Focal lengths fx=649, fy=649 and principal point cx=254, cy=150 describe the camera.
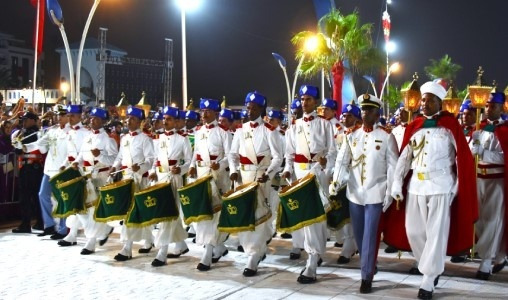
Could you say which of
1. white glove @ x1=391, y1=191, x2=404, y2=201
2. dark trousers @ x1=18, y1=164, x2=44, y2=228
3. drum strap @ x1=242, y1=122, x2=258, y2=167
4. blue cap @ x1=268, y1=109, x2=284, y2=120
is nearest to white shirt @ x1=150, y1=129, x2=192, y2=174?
drum strap @ x1=242, y1=122, x2=258, y2=167

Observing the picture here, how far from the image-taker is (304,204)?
333 inches

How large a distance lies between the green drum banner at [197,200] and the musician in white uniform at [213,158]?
14cm

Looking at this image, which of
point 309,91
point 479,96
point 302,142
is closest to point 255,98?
point 309,91

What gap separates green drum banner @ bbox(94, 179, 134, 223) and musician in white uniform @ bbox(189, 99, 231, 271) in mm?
1168

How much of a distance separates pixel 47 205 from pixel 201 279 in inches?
189

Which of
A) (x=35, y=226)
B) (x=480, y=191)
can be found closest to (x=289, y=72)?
(x=35, y=226)

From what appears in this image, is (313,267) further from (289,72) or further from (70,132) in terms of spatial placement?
(289,72)

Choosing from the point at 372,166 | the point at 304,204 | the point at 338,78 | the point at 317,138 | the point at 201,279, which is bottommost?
the point at 201,279

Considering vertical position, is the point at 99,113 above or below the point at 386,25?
below

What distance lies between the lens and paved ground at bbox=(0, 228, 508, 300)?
771 centimetres

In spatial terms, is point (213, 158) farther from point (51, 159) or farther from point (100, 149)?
point (51, 159)

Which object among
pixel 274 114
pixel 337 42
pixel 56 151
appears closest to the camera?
pixel 56 151

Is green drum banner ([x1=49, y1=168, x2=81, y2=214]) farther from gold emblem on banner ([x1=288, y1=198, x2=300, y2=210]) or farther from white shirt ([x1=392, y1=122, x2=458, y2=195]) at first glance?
white shirt ([x1=392, y1=122, x2=458, y2=195])

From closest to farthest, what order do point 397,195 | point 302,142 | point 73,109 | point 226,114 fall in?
point 397,195 → point 302,142 → point 226,114 → point 73,109
